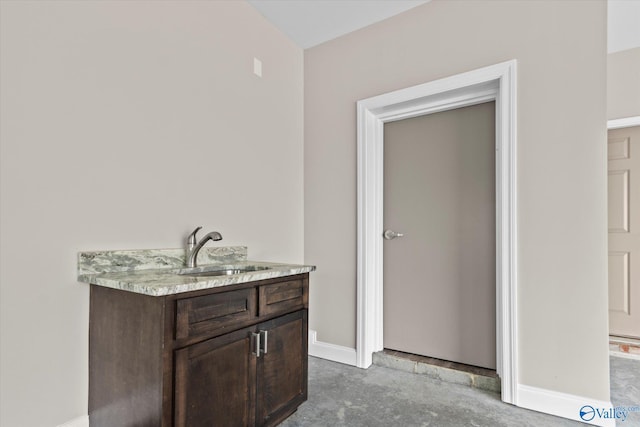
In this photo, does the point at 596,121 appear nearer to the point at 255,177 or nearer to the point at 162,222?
the point at 255,177

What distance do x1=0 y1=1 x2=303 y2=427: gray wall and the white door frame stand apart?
805mm

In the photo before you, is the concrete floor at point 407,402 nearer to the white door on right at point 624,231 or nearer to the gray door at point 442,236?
the gray door at point 442,236

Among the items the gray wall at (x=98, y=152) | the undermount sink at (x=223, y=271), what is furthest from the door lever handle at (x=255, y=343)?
the gray wall at (x=98, y=152)

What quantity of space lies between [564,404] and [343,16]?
2.76 m

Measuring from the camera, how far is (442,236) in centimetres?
250

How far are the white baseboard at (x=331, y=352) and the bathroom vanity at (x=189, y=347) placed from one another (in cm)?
86

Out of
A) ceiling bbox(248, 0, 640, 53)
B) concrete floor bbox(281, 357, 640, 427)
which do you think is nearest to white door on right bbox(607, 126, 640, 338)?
concrete floor bbox(281, 357, 640, 427)

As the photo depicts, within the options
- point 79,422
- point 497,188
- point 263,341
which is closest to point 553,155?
point 497,188

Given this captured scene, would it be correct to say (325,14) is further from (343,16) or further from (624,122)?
(624,122)

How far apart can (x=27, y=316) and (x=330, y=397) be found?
154cm

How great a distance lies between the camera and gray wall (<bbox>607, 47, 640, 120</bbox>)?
2832 mm

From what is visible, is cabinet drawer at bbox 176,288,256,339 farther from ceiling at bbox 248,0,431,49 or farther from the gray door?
ceiling at bbox 248,0,431,49

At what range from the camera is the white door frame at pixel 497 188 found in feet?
6.66

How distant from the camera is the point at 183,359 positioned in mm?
1284
